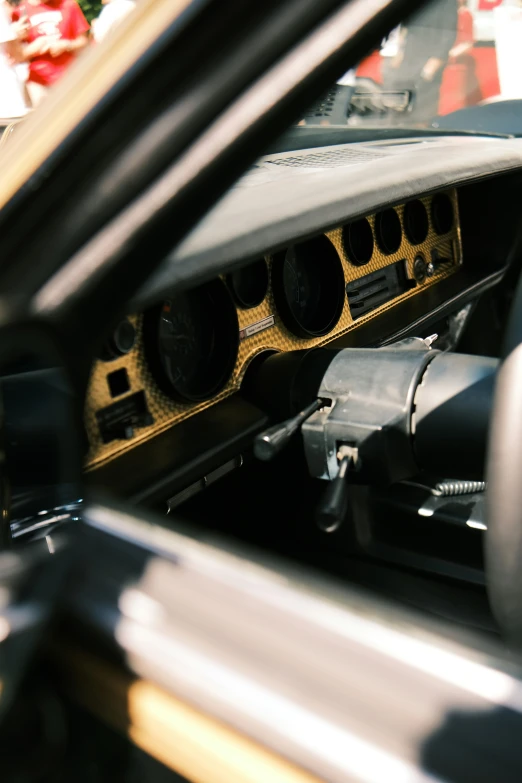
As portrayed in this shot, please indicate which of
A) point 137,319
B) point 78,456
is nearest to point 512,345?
point 78,456

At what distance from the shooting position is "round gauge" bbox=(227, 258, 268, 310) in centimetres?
192

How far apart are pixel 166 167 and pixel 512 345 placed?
42 cm

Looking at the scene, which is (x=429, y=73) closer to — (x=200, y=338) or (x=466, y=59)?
(x=466, y=59)

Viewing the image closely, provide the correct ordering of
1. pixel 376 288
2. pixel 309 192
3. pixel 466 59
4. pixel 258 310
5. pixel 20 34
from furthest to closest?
pixel 20 34 → pixel 466 59 → pixel 376 288 → pixel 258 310 → pixel 309 192

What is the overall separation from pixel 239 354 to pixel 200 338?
0.12m

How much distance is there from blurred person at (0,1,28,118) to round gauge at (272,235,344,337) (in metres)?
2.17

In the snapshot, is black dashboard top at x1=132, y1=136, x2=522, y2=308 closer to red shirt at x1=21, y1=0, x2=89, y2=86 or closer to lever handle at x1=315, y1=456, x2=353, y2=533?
lever handle at x1=315, y1=456, x2=353, y2=533

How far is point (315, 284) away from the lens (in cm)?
231

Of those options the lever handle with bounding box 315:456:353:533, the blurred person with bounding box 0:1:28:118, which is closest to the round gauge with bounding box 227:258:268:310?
the lever handle with bounding box 315:456:353:533

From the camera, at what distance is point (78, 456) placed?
890 mm

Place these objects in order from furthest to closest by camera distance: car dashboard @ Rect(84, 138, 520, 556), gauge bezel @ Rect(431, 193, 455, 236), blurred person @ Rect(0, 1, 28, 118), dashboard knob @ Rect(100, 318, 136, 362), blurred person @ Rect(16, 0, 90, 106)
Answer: blurred person @ Rect(16, 0, 90, 106), blurred person @ Rect(0, 1, 28, 118), gauge bezel @ Rect(431, 193, 455, 236), dashboard knob @ Rect(100, 318, 136, 362), car dashboard @ Rect(84, 138, 520, 556)

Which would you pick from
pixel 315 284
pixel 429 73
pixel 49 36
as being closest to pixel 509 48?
pixel 429 73

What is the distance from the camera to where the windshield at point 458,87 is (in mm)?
2275

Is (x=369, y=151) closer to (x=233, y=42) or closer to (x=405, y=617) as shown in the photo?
(x=233, y=42)
